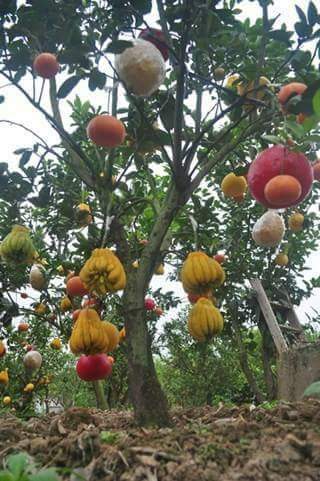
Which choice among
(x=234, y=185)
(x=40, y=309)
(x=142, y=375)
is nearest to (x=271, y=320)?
(x=40, y=309)

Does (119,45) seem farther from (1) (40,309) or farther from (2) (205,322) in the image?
(1) (40,309)

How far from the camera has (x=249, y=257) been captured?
5.44 m

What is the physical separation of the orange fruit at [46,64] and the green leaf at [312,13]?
0.92 meters

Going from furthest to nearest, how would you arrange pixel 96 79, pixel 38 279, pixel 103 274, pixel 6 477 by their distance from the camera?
pixel 38 279
pixel 96 79
pixel 103 274
pixel 6 477

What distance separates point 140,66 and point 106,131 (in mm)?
287

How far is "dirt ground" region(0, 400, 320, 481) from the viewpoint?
3.47 feet

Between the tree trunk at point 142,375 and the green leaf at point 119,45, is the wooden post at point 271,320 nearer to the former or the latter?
the tree trunk at point 142,375

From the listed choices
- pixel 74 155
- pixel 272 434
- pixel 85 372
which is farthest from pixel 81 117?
pixel 272 434

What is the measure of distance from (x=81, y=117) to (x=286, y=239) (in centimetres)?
308

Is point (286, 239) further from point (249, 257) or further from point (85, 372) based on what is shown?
point (85, 372)

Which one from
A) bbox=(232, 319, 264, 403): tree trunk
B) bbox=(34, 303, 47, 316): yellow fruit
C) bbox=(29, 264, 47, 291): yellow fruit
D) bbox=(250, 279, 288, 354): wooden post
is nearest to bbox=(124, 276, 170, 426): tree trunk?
bbox=(29, 264, 47, 291): yellow fruit

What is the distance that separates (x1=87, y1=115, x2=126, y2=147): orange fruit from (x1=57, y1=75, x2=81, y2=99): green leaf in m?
0.17

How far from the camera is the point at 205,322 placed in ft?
5.69

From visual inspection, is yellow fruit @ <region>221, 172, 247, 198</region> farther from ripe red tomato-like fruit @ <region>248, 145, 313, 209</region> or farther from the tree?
ripe red tomato-like fruit @ <region>248, 145, 313, 209</region>
